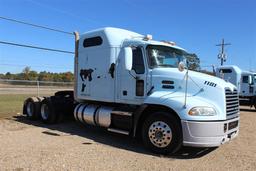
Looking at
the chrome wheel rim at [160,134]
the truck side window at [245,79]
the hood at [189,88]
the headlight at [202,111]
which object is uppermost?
the truck side window at [245,79]

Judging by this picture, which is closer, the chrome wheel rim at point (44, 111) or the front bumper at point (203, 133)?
the front bumper at point (203, 133)

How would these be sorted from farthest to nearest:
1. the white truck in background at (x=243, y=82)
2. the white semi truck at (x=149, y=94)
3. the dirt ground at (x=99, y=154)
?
1. the white truck in background at (x=243, y=82)
2. the white semi truck at (x=149, y=94)
3. the dirt ground at (x=99, y=154)

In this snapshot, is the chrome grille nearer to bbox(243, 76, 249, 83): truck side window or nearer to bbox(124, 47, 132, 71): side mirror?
bbox(124, 47, 132, 71): side mirror

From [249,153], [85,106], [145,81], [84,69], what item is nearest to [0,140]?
[85,106]

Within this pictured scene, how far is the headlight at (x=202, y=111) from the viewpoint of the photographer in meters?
6.57

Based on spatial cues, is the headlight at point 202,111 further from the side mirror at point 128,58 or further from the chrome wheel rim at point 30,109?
the chrome wheel rim at point 30,109

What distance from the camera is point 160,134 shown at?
7055 mm

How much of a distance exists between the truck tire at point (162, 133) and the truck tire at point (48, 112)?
15.4ft

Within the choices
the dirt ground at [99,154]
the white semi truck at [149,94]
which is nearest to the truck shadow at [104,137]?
the dirt ground at [99,154]

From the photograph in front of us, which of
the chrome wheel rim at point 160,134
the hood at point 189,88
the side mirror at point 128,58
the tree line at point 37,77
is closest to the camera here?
the hood at point 189,88

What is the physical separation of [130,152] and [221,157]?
2066 millimetres

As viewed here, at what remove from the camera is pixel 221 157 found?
688 cm

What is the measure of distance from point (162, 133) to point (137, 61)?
A: 2.05 m

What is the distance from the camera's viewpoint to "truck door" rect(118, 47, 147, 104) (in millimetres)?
7930
